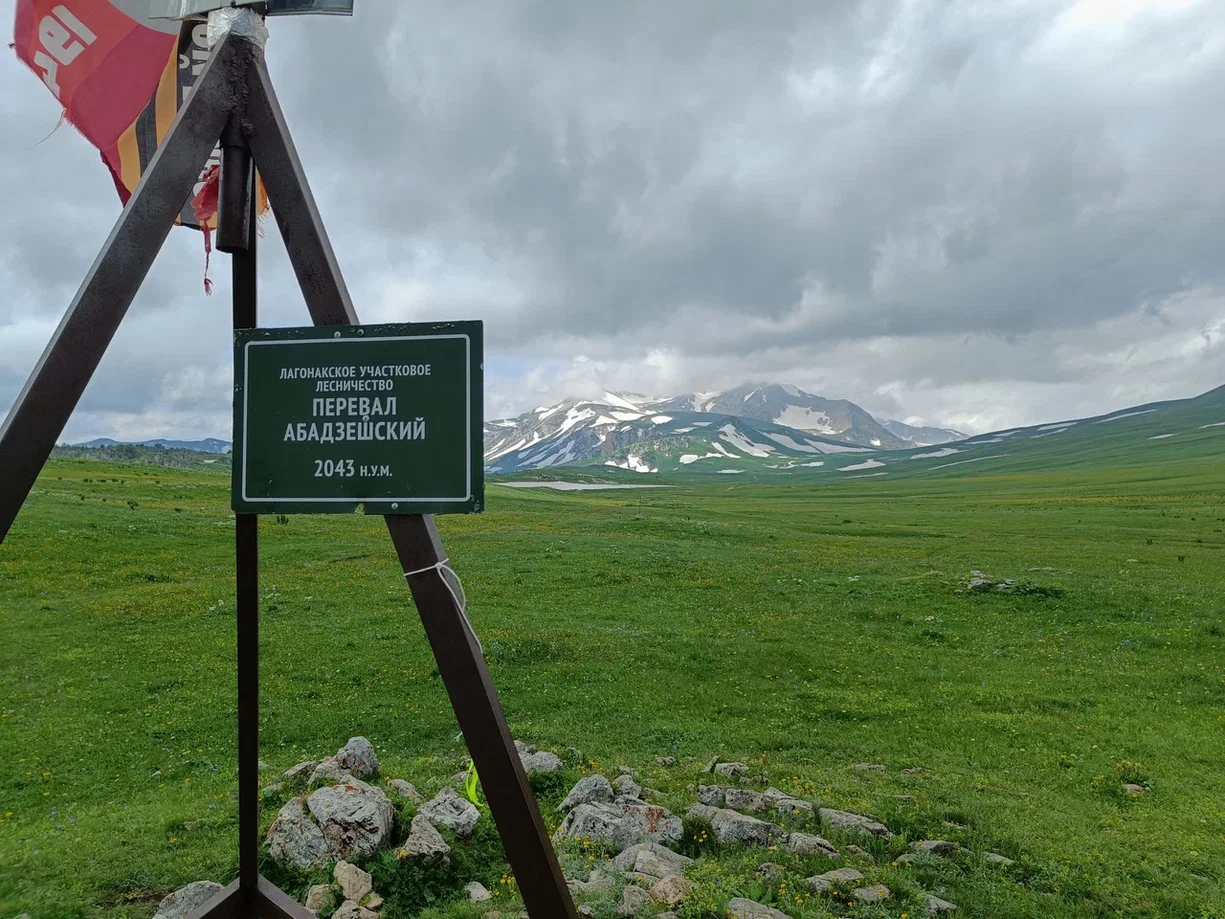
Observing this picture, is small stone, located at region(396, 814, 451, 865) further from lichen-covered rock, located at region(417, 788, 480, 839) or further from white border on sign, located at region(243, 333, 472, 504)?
white border on sign, located at region(243, 333, 472, 504)

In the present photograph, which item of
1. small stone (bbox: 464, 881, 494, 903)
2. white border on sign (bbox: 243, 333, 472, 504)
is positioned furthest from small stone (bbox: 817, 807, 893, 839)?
white border on sign (bbox: 243, 333, 472, 504)

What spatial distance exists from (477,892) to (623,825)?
1.95 meters

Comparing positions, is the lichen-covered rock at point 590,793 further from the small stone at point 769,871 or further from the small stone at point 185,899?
the small stone at point 185,899

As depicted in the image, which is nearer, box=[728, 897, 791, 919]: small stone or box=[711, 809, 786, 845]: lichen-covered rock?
box=[728, 897, 791, 919]: small stone

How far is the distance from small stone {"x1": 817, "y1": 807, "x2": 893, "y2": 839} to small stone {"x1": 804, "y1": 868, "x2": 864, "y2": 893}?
135cm

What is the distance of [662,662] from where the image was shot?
701 inches

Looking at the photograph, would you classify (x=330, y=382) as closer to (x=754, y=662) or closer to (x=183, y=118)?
(x=183, y=118)

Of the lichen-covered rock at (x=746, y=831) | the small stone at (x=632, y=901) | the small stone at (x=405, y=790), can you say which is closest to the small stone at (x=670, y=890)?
the small stone at (x=632, y=901)

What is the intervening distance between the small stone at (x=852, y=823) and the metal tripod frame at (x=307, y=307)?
5.65m

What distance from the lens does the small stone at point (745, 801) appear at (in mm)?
8812

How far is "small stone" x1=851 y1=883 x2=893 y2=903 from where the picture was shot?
6.38m

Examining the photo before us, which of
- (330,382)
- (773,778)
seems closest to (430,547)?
(330,382)

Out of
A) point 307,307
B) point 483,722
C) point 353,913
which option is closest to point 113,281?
point 307,307

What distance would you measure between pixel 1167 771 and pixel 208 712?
17.7m
